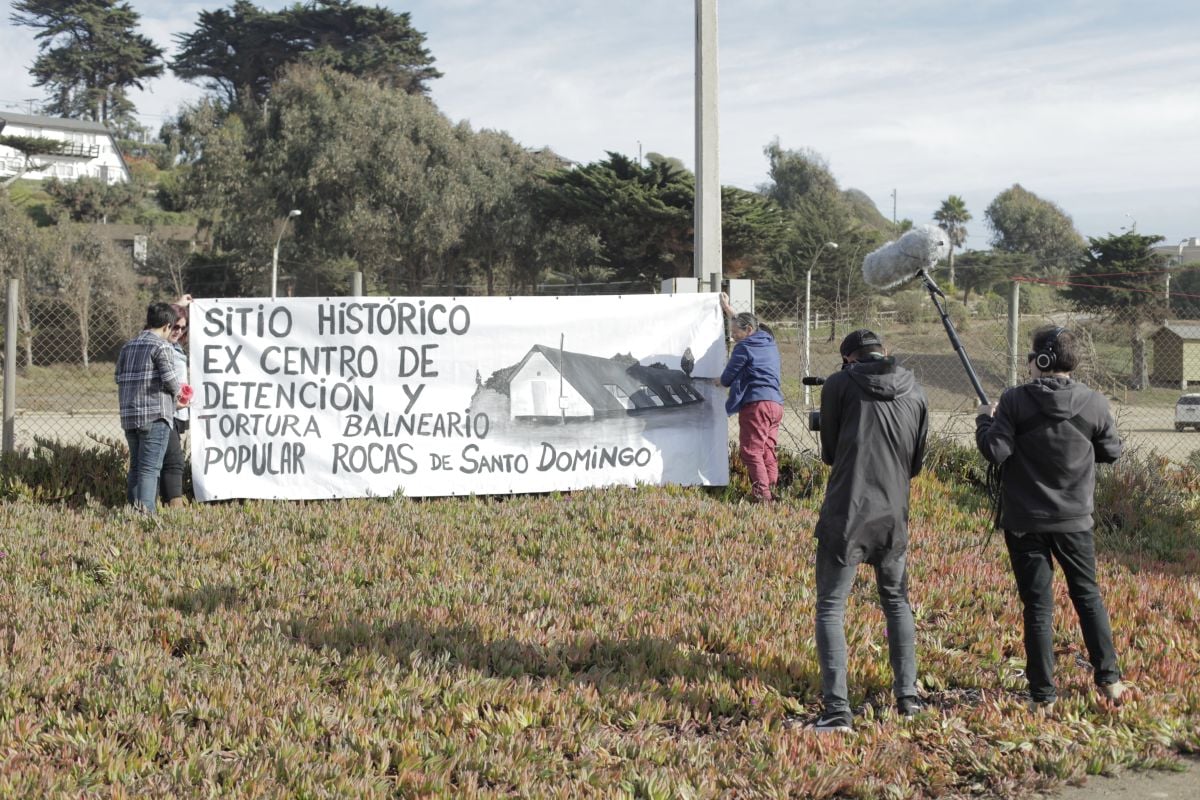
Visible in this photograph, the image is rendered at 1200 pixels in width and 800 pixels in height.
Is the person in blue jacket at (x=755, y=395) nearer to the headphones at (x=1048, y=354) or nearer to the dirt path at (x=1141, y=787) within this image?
the headphones at (x=1048, y=354)

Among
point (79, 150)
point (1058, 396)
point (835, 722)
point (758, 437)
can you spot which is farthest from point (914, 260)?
point (79, 150)

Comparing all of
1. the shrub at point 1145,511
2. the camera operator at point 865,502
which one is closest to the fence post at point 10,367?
the camera operator at point 865,502

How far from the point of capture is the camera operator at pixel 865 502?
464cm

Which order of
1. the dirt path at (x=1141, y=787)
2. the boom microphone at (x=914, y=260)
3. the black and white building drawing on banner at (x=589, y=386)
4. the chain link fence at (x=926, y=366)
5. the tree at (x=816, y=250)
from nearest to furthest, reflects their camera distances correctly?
Answer: 1. the dirt path at (x=1141, y=787)
2. the boom microphone at (x=914, y=260)
3. the black and white building drawing on banner at (x=589, y=386)
4. the chain link fence at (x=926, y=366)
5. the tree at (x=816, y=250)

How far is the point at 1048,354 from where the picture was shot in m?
4.89

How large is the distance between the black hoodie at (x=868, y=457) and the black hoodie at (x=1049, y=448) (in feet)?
1.38

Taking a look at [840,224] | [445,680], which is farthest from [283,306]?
[840,224]

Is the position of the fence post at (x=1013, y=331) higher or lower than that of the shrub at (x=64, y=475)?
higher

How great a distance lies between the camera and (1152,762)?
448 cm

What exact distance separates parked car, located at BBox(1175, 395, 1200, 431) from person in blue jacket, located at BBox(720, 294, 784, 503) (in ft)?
50.8

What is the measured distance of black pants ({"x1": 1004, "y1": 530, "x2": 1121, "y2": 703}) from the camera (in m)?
4.84

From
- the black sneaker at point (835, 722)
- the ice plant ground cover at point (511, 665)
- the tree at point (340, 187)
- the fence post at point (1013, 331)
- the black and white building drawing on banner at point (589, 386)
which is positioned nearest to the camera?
the ice plant ground cover at point (511, 665)

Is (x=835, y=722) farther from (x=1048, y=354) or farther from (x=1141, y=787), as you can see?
(x=1048, y=354)

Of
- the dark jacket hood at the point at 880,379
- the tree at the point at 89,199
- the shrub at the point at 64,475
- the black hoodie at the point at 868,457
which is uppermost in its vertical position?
the tree at the point at 89,199
